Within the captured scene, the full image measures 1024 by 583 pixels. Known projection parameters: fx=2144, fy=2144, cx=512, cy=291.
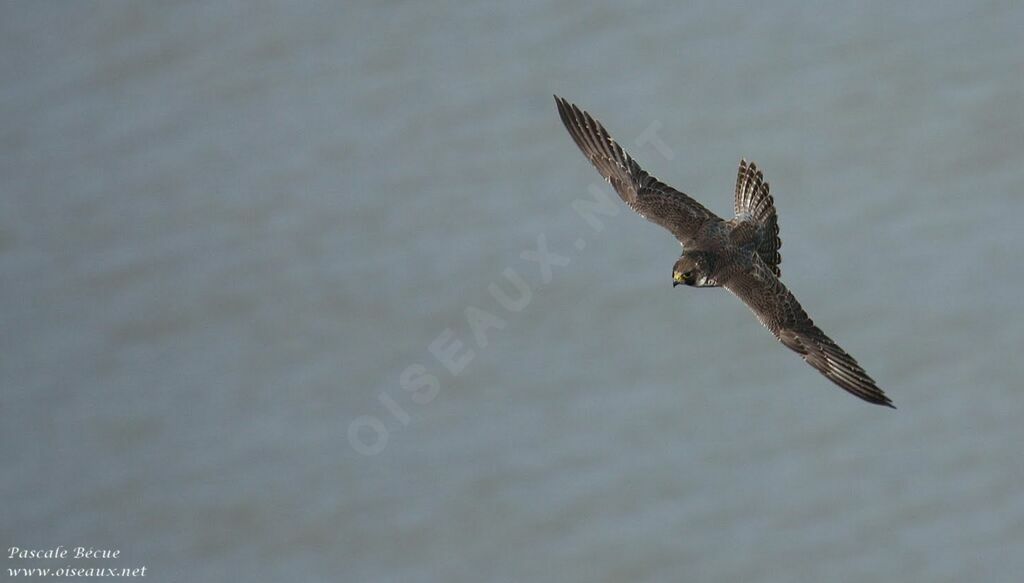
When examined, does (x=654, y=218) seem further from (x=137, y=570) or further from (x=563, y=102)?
(x=137, y=570)

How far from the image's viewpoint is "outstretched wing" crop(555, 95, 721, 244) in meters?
19.1

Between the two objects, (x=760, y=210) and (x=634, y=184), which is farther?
(x=634, y=184)

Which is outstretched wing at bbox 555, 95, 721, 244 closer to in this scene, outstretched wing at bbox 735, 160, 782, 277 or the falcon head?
outstretched wing at bbox 735, 160, 782, 277

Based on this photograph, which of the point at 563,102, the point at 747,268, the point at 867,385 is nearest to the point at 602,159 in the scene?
the point at 563,102

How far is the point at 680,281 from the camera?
716 inches

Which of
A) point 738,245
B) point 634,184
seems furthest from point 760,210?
point 634,184

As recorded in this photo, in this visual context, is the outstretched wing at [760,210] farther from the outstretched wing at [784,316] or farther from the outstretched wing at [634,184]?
the outstretched wing at [784,316]

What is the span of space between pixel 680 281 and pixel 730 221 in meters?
1.08

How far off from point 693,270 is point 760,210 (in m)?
1.24

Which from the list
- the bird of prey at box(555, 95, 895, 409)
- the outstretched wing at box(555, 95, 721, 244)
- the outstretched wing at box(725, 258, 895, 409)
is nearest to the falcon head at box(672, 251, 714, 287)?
the bird of prey at box(555, 95, 895, 409)

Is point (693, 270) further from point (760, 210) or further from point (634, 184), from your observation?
point (634, 184)

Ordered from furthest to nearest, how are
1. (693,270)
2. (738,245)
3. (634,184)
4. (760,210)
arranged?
(634,184) < (760,210) < (738,245) < (693,270)

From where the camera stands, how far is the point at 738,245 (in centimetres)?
1867

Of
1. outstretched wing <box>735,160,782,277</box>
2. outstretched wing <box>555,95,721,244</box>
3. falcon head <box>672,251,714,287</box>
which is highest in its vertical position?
outstretched wing <box>555,95,721,244</box>
